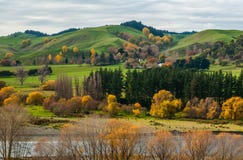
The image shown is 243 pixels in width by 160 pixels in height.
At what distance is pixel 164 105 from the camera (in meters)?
120

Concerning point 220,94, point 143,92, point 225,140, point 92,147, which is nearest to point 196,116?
point 220,94

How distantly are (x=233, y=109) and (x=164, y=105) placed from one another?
1854cm

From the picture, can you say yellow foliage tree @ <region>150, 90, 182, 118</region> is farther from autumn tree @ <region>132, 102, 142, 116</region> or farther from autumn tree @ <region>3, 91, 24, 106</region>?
autumn tree @ <region>3, 91, 24, 106</region>

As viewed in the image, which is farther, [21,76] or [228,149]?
[21,76]

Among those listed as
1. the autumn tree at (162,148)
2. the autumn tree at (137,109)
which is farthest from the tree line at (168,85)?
the autumn tree at (162,148)

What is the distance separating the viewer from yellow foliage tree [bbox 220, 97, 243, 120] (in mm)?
115438

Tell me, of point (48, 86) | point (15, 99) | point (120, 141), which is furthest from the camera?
point (48, 86)

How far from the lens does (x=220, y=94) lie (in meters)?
125

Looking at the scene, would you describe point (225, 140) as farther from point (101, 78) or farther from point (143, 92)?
point (101, 78)

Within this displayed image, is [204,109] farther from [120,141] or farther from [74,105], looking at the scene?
[120,141]

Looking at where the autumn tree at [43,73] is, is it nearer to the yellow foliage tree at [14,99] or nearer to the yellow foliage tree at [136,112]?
the yellow foliage tree at [14,99]

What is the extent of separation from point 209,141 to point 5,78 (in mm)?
132798

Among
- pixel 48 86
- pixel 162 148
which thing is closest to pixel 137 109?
pixel 48 86

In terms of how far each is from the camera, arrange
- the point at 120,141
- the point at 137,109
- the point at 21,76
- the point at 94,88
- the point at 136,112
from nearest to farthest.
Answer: the point at 120,141
the point at 136,112
the point at 137,109
the point at 94,88
the point at 21,76
